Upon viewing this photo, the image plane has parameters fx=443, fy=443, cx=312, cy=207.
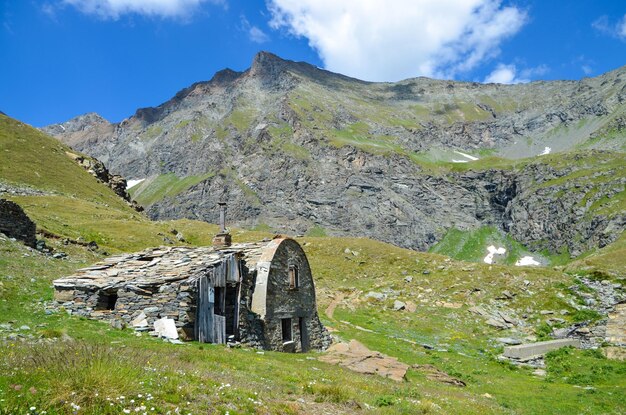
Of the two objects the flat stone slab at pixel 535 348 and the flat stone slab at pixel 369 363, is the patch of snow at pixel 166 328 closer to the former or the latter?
the flat stone slab at pixel 369 363

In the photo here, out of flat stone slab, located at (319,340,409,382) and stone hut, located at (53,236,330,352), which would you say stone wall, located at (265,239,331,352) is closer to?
stone hut, located at (53,236,330,352)

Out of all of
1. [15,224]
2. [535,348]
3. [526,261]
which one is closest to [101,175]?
[15,224]

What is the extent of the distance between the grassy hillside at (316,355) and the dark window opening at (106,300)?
93.9 inches

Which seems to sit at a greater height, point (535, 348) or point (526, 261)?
point (526, 261)

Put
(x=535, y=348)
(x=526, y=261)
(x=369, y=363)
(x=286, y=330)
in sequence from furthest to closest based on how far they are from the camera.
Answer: (x=526, y=261) → (x=535, y=348) → (x=286, y=330) → (x=369, y=363)

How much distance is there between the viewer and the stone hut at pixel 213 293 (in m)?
22.4

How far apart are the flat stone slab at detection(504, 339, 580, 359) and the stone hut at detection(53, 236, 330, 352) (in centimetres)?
1556

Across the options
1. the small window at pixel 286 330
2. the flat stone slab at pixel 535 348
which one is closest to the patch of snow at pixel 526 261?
the flat stone slab at pixel 535 348

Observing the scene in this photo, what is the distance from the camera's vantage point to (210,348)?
21.0 m

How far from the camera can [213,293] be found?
24.1 metres

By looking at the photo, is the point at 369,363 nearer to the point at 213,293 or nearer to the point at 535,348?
the point at 213,293

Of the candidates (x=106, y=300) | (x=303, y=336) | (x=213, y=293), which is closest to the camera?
(x=106, y=300)

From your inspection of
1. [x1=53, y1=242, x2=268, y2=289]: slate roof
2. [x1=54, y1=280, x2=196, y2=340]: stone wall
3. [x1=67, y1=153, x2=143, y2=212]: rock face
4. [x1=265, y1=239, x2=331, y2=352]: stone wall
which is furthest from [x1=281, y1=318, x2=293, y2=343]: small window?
[x1=67, y1=153, x2=143, y2=212]: rock face

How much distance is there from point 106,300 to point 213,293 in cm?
563
